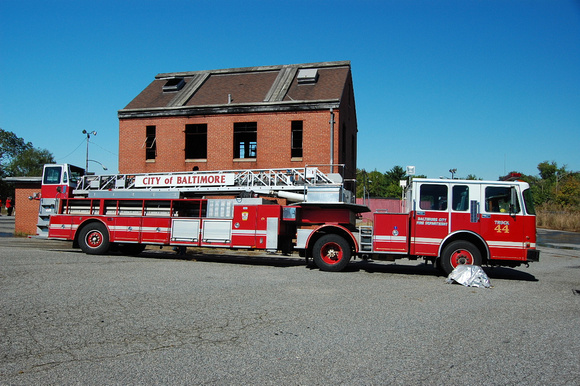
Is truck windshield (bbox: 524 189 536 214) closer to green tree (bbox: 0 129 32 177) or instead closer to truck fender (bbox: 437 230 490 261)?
truck fender (bbox: 437 230 490 261)

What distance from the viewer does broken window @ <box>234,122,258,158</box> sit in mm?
23859

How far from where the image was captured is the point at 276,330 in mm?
6086

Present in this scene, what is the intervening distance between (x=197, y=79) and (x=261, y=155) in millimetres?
7679

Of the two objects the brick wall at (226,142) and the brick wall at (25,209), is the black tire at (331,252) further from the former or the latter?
the brick wall at (25,209)

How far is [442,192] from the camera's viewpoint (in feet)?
39.1

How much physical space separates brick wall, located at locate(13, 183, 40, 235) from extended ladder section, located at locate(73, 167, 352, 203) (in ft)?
28.4

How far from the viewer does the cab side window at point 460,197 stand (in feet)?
38.4

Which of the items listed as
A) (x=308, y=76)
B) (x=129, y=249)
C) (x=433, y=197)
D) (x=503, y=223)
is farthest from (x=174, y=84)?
(x=503, y=223)

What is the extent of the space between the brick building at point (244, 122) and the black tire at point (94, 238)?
30.1 feet

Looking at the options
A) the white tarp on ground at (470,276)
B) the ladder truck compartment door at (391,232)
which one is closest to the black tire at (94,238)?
the ladder truck compartment door at (391,232)

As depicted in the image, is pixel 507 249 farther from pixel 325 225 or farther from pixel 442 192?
pixel 325 225

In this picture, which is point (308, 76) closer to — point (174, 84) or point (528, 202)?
point (174, 84)

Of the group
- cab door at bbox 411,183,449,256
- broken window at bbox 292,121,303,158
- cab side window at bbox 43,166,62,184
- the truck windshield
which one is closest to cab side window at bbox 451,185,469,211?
cab door at bbox 411,183,449,256

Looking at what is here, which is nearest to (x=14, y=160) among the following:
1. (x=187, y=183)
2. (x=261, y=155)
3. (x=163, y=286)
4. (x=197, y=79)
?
(x=197, y=79)
